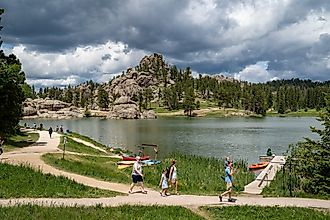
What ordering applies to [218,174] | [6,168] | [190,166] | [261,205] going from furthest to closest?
[190,166] < [218,174] < [6,168] < [261,205]

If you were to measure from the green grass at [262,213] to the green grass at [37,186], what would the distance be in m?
6.82

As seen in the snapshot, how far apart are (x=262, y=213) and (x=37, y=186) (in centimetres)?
1229

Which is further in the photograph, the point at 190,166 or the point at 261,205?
the point at 190,166

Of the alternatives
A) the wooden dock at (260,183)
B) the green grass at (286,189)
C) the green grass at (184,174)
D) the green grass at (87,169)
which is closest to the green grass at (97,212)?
the green grass at (184,174)

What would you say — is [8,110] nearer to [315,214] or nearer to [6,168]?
[6,168]

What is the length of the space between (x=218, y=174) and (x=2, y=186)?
58.1ft

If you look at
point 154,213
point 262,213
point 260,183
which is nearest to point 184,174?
point 260,183

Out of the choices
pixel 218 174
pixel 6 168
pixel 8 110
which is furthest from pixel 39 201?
pixel 8 110

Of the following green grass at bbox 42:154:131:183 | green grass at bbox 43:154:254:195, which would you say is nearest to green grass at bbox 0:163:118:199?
green grass at bbox 43:154:254:195

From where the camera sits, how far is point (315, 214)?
1931cm

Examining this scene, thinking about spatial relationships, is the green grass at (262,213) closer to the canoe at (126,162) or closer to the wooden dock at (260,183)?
the wooden dock at (260,183)

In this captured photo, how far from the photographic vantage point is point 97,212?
17.5 meters

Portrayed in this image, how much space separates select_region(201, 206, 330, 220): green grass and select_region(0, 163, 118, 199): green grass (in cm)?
682

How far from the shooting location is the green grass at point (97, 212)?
1580cm
